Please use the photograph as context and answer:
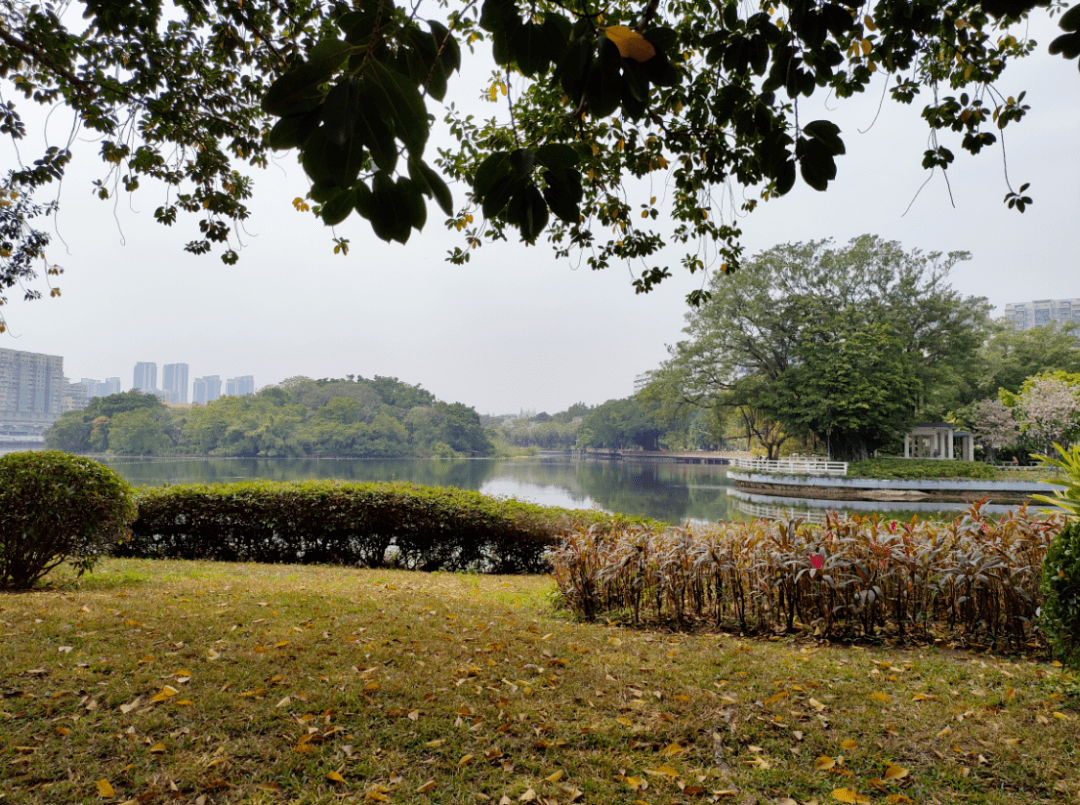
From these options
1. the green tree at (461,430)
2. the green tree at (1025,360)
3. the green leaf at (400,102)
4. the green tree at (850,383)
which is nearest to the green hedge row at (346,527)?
the green leaf at (400,102)

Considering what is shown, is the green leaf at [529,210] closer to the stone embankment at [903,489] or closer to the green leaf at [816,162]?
the green leaf at [816,162]

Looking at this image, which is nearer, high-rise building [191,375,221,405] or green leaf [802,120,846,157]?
green leaf [802,120,846,157]

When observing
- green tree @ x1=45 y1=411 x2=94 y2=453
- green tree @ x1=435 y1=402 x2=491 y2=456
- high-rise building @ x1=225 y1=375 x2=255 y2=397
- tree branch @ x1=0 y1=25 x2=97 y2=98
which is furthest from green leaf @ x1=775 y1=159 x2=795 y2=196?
high-rise building @ x1=225 y1=375 x2=255 y2=397

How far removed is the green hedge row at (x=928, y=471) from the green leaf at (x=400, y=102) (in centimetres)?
2533

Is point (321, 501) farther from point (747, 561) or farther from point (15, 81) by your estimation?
point (747, 561)

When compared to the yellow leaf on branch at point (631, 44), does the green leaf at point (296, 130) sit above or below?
below

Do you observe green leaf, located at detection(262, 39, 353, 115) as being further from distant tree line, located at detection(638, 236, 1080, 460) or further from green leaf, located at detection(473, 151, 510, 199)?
distant tree line, located at detection(638, 236, 1080, 460)

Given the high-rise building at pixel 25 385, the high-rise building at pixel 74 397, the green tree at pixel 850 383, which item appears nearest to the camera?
the green tree at pixel 850 383

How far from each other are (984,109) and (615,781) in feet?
12.6

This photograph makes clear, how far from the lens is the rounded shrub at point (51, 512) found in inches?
182

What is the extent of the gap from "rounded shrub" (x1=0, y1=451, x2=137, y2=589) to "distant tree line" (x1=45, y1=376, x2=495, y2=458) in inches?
1667

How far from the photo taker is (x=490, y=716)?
2.41 m

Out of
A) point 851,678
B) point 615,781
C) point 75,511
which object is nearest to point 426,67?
point 615,781

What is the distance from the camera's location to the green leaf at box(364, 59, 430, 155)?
0.71m
